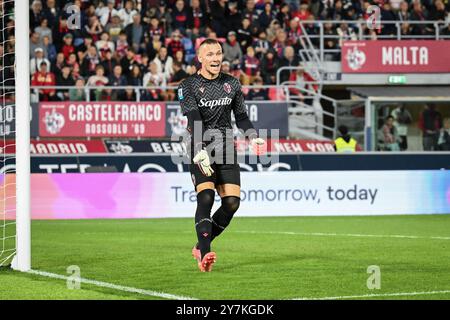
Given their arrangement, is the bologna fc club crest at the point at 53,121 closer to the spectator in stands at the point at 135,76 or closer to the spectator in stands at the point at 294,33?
the spectator in stands at the point at 135,76

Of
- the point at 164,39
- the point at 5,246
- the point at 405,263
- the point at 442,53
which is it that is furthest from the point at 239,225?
the point at 442,53

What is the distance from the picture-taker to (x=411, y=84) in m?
27.6

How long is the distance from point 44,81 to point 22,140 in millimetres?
13917

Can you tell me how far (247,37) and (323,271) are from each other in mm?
17467

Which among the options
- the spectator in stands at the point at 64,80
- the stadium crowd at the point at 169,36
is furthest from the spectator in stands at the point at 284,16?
the spectator in stands at the point at 64,80

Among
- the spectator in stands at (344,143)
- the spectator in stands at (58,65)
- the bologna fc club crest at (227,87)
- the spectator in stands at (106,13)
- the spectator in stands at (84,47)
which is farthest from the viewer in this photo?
the spectator in stands at (106,13)

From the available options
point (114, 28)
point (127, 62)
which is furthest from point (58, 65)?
point (114, 28)

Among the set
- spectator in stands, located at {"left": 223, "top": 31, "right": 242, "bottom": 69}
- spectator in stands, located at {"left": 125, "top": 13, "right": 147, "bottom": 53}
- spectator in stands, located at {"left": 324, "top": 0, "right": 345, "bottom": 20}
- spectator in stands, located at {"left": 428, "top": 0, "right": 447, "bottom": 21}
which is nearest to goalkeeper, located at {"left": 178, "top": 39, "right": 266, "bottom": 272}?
spectator in stands, located at {"left": 223, "top": 31, "right": 242, "bottom": 69}

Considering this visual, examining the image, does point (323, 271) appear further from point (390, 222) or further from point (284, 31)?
point (284, 31)

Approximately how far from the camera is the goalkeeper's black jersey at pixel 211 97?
1073cm

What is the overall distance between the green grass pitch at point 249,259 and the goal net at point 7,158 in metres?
0.42

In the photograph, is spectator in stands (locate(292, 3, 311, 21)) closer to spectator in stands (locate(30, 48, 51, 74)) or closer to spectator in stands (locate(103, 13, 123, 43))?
spectator in stands (locate(103, 13, 123, 43))

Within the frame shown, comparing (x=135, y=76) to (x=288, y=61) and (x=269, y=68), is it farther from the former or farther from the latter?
(x=288, y=61)
